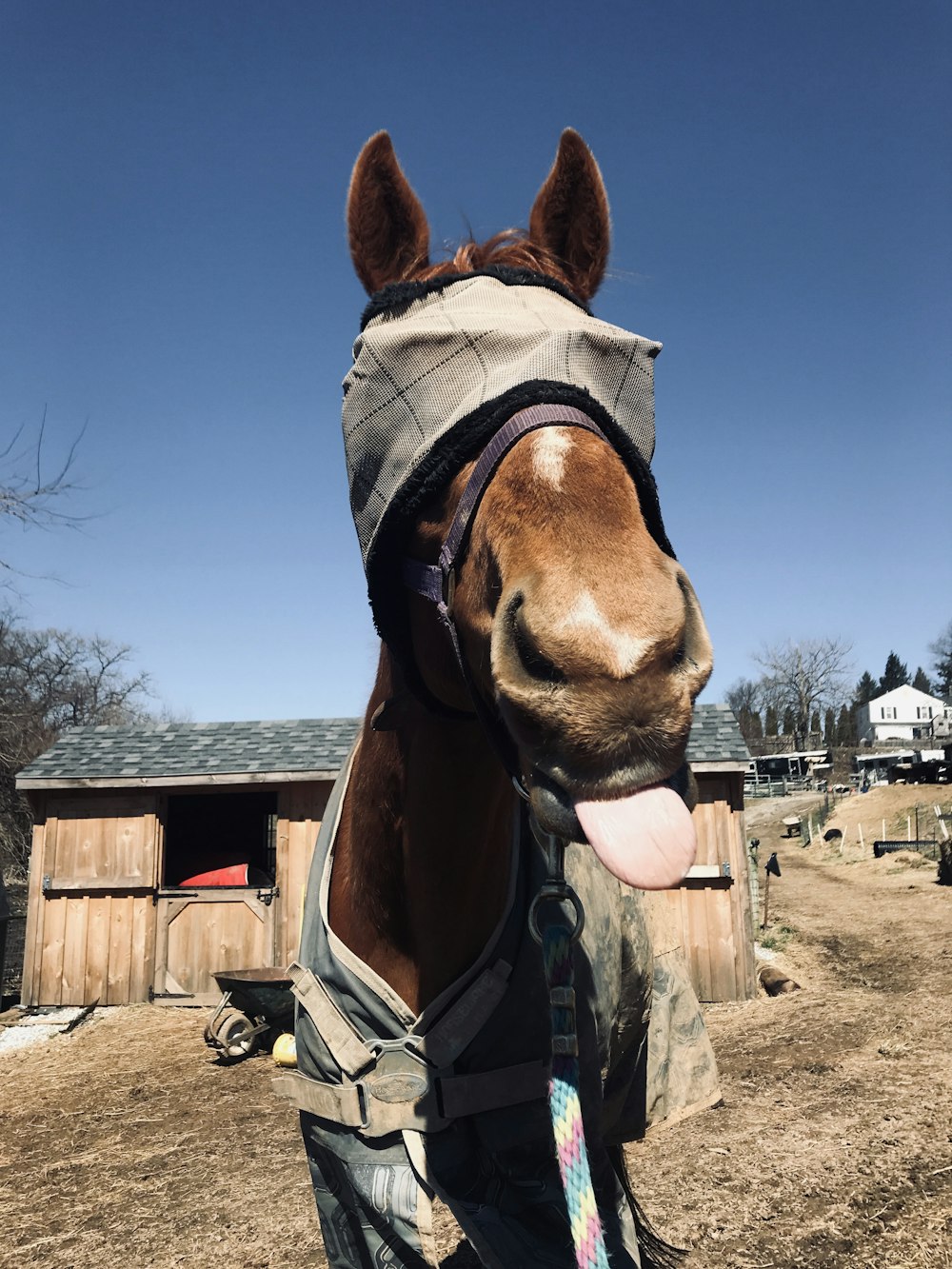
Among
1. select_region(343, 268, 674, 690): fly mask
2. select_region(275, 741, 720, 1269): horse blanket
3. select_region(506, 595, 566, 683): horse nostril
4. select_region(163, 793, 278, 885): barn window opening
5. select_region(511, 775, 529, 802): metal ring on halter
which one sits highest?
select_region(343, 268, 674, 690): fly mask

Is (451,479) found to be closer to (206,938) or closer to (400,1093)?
(400,1093)

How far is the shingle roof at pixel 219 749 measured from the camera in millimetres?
10594

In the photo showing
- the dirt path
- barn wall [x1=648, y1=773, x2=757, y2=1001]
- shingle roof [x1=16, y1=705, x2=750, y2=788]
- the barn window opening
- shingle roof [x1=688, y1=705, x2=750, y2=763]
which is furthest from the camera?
the barn window opening

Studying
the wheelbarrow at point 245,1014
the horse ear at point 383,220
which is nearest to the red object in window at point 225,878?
the wheelbarrow at point 245,1014

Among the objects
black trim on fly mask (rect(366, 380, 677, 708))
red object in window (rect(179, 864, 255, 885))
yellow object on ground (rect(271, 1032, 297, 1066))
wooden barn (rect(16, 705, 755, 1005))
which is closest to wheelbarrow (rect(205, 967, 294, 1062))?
yellow object on ground (rect(271, 1032, 297, 1066))

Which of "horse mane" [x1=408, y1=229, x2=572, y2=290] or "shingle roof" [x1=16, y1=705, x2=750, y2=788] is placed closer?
"horse mane" [x1=408, y1=229, x2=572, y2=290]

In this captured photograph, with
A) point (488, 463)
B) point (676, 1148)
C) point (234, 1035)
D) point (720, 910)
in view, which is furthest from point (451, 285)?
point (720, 910)

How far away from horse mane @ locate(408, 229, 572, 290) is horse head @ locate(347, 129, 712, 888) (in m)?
0.39

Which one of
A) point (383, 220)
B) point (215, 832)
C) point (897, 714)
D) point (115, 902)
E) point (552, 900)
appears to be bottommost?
point (115, 902)

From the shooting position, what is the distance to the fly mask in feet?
4.40

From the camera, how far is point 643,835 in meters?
1.01

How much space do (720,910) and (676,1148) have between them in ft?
14.8

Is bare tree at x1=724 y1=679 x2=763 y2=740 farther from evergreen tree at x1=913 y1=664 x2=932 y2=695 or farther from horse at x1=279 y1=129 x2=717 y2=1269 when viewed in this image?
horse at x1=279 y1=129 x2=717 y2=1269

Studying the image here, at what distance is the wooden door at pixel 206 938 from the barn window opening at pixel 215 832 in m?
1.40
